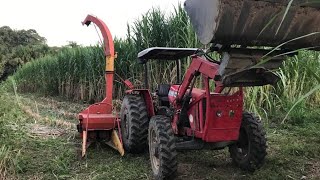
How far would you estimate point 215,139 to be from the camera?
3730 mm

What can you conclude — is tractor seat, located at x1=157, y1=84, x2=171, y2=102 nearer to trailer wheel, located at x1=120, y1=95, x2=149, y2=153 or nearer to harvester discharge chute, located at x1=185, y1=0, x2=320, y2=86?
trailer wheel, located at x1=120, y1=95, x2=149, y2=153

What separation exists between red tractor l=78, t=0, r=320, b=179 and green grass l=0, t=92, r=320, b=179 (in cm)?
20

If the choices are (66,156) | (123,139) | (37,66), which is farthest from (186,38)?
(37,66)

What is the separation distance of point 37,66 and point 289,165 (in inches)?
611

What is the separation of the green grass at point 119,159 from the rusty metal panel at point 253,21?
1780 mm

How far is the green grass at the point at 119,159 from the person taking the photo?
4133 millimetres

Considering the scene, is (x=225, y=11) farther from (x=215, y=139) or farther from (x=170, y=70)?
(x=170, y=70)

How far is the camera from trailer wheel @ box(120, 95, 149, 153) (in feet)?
15.8

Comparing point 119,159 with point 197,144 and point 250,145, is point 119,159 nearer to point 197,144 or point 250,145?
point 197,144

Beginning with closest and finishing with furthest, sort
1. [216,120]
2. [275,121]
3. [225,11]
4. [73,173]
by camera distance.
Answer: [225,11], [216,120], [73,173], [275,121]

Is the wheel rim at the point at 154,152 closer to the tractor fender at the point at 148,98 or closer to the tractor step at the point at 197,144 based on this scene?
the tractor step at the point at 197,144

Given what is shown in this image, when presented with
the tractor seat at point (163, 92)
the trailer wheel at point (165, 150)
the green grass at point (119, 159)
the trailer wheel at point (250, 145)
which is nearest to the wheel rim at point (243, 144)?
the trailer wheel at point (250, 145)

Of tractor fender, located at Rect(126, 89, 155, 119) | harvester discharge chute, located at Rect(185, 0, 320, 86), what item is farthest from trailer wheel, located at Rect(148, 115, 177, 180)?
harvester discharge chute, located at Rect(185, 0, 320, 86)

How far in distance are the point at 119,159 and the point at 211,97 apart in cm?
170
